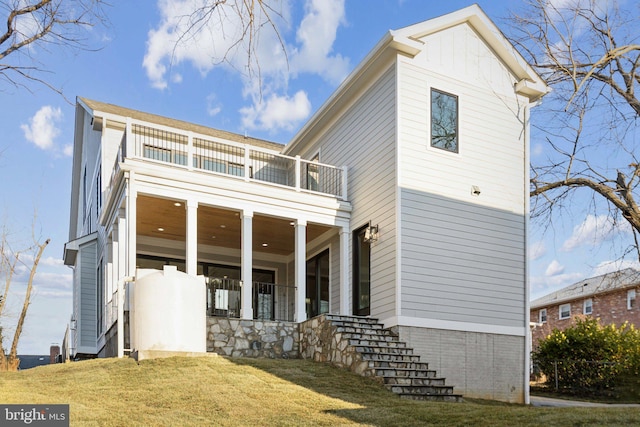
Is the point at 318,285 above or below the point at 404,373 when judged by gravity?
above

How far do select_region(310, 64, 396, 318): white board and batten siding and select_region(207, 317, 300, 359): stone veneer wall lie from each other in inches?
71.9

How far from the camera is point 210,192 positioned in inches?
517

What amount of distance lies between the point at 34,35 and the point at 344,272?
9.28 meters

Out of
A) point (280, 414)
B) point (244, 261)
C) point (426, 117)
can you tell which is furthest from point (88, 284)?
point (280, 414)

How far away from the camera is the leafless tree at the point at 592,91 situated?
8750mm

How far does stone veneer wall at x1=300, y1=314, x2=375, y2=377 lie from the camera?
10.7 meters

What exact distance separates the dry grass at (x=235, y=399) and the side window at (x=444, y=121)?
5477 mm

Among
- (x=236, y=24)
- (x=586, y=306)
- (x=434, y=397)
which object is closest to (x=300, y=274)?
(x=434, y=397)

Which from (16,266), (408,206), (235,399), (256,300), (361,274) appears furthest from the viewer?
(16,266)

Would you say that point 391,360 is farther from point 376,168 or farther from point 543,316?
point 543,316

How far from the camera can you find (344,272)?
1413 centimetres

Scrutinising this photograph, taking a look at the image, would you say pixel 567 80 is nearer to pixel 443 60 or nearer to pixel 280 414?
pixel 443 60

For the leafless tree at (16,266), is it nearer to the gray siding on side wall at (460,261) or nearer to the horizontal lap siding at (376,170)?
the horizontal lap siding at (376,170)

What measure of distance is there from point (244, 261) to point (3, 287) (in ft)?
34.3
